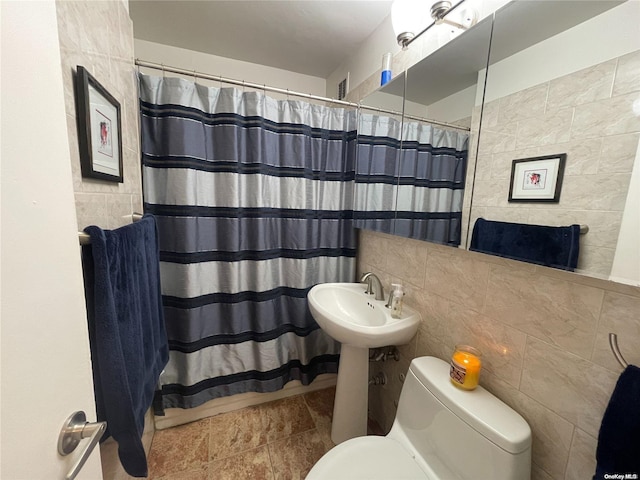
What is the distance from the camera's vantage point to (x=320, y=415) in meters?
1.65

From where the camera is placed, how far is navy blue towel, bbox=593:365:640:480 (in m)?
0.57

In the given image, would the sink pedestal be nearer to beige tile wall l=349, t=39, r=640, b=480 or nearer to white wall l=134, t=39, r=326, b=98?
beige tile wall l=349, t=39, r=640, b=480

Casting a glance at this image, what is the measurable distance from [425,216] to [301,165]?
760 mm

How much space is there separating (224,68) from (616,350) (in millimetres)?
2569

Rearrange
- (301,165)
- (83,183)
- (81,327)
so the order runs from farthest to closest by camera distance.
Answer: (301,165) < (83,183) < (81,327)

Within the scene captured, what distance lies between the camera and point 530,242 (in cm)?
78

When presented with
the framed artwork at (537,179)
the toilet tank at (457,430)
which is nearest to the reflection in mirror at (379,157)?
the framed artwork at (537,179)

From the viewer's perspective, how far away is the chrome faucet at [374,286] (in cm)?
142

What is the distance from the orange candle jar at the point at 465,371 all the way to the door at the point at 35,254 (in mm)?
997

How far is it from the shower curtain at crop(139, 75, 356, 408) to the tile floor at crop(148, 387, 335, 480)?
17 centimetres

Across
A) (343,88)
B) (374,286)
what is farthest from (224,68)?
(374,286)

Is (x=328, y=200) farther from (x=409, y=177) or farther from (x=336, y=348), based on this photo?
(x=336, y=348)

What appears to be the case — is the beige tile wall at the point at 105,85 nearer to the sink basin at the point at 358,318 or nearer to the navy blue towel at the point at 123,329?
the navy blue towel at the point at 123,329

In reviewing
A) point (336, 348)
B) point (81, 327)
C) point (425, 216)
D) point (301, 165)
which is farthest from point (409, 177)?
point (81, 327)
